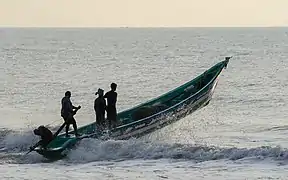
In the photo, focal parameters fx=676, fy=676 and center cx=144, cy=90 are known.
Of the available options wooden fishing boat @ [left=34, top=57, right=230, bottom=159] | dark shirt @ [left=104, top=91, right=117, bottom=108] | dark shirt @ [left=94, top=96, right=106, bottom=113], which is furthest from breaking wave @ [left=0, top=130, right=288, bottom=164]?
dark shirt @ [left=104, top=91, right=117, bottom=108]

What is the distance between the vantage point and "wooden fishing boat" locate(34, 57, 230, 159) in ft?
57.0

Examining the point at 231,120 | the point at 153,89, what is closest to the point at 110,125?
the point at 231,120

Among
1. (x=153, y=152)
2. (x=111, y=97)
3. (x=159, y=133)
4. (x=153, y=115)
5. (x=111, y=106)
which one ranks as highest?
(x=111, y=97)

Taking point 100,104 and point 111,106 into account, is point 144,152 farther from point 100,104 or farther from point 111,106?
point 100,104

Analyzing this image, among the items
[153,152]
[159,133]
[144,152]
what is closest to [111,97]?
[144,152]

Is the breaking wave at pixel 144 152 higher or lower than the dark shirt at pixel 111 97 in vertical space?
lower

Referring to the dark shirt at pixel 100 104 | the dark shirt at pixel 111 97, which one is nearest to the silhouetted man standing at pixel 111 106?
the dark shirt at pixel 111 97

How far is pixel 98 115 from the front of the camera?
720 inches

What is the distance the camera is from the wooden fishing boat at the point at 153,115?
17.4 metres

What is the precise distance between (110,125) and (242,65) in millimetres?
46377

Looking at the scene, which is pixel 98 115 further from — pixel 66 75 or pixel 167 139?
pixel 66 75

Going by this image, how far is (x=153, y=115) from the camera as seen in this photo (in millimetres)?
18922

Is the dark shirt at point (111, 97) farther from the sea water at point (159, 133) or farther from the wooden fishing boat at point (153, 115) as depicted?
the sea water at point (159, 133)

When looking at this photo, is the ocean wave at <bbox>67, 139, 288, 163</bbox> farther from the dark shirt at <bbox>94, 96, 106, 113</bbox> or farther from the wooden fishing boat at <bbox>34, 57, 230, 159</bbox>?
the dark shirt at <bbox>94, 96, 106, 113</bbox>
